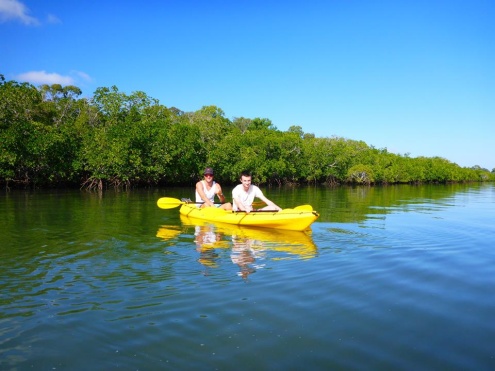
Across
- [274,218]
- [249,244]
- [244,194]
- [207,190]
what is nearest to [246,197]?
[244,194]

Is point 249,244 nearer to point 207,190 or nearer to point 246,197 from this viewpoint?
point 246,197

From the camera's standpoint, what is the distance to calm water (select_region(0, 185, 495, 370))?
10.1 ft

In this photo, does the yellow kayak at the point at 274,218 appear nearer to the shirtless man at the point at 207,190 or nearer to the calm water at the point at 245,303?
the shirtless man at the point at 207,190

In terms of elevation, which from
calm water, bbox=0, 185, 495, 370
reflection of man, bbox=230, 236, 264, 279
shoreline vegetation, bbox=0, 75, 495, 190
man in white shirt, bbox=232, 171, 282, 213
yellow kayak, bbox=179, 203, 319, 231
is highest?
shoreline vegetation, bbox=0, 75, 495, 190

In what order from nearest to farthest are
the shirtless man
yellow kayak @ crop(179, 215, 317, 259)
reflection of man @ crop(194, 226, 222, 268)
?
reflection of man @ crop(194, 226, 222, 268) < yellow kayak @ crop(179, 215, 317, 259) < the shirtless man

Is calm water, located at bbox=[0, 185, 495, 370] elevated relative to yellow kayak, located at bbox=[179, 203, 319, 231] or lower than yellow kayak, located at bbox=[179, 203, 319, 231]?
lower

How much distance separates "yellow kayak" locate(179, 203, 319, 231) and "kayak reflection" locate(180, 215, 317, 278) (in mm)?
132

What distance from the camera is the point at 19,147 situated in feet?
80.1

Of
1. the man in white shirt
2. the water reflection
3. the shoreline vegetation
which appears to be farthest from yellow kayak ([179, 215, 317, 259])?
the shoreline vegetation

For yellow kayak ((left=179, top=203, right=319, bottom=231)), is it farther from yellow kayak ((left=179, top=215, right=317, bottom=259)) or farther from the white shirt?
the white shirt

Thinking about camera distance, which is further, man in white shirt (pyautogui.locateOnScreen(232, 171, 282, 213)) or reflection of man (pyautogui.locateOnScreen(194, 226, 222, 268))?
man in white shirt (pyautogui.locateOnScreen(232, 171, 282, 213))

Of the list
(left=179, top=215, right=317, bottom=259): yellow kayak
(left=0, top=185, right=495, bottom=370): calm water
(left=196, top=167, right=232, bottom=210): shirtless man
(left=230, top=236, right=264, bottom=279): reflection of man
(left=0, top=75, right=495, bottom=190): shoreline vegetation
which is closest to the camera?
(left=0, top=185, right=495, bottom=370): calm water

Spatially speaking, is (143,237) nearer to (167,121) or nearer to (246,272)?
(246,272)

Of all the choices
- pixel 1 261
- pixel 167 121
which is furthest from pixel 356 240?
pixel 167 121
